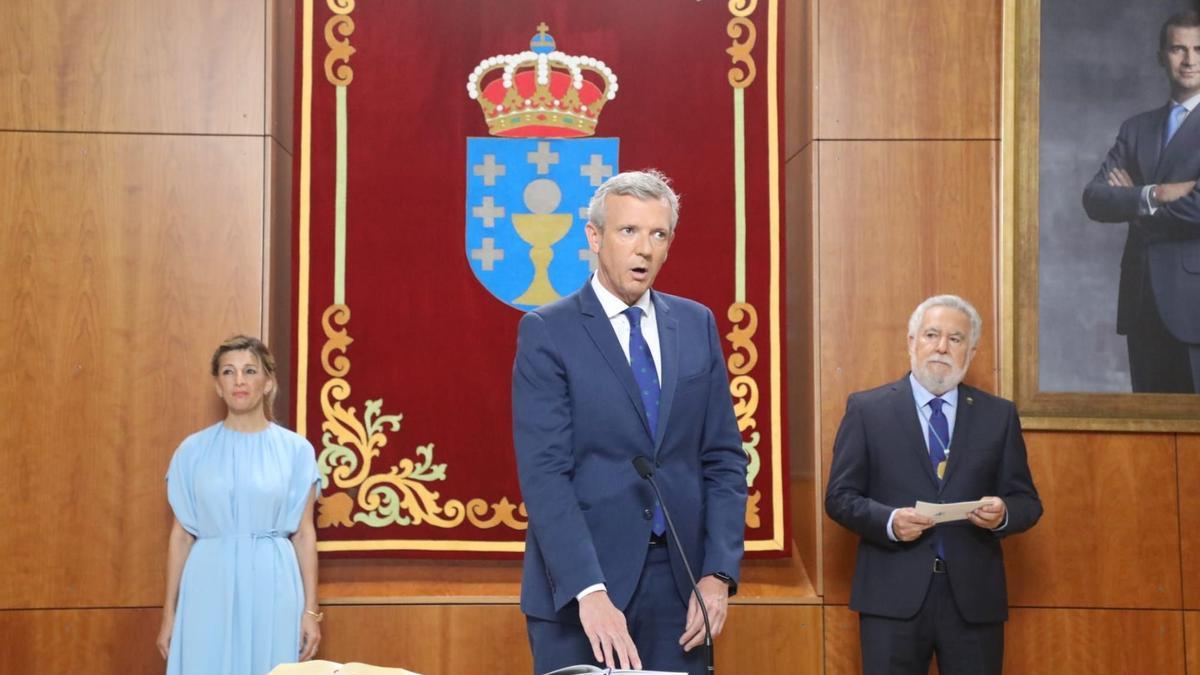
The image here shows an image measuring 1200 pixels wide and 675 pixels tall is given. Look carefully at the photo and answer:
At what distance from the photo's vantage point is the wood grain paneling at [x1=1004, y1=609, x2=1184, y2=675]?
4.41m

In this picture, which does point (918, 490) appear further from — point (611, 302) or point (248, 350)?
point (248, 350)

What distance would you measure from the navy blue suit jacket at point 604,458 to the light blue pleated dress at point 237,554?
5.00 feet

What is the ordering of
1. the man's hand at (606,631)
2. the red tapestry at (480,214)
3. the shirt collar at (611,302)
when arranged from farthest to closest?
1. the red tapestry at (480,214)
2. the shirt collar at (611,302)
3. the man's hand at (606,631)

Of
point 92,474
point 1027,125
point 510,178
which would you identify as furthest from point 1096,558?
point 92,474

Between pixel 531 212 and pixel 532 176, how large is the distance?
129mm

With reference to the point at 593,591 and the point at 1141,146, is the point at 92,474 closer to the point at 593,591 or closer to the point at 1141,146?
the point at 593,591

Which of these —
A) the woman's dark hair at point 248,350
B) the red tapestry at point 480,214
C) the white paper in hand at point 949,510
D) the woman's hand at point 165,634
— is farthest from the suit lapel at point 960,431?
the woman's hand at point 165,634

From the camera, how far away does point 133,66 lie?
446 centimetres

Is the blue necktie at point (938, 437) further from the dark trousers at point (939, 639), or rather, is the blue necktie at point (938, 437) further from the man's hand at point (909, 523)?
the dark trousers at point (939, 639)

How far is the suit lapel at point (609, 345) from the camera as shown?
2.63 metres

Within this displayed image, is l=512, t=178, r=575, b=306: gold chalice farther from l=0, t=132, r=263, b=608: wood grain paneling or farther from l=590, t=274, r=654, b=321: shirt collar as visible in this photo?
l=590, t=274, r=654, b=321: shirt collar

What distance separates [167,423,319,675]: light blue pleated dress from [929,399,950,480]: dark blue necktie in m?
1.94

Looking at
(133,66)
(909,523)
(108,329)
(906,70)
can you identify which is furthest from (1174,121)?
(108,329)

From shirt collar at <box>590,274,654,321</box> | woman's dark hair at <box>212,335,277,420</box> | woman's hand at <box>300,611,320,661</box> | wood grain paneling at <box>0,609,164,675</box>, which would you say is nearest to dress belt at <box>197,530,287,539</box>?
woman's hand at <box>300,611,320,661</box>
